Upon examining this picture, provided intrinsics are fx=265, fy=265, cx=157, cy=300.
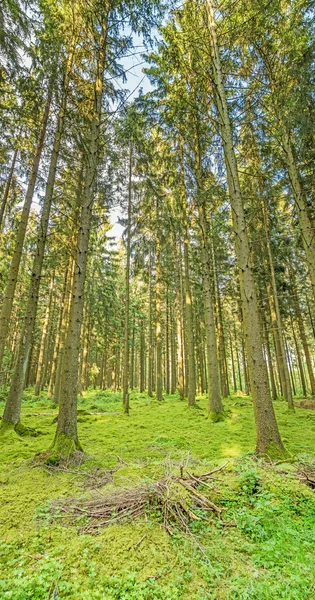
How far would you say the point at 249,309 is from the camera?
5395 mm

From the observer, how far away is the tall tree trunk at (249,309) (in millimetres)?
4781

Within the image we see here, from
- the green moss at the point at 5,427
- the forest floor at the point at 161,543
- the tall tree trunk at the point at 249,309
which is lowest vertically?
the forest floor at the point at 161,543

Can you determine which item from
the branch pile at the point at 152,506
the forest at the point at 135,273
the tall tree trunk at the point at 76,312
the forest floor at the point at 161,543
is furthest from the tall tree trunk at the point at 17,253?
the branch pile at the point at 152,506

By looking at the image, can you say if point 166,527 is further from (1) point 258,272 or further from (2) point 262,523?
(1) point 258,272

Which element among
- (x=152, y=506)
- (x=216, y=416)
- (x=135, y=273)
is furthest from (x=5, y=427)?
(x=135, y=273)

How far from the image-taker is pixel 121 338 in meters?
28.1

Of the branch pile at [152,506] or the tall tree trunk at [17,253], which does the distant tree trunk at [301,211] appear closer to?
the branch pile at [152,506]

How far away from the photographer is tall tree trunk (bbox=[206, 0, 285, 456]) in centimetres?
478

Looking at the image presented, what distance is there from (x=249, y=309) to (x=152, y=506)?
3.74m

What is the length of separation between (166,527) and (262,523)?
1.05m

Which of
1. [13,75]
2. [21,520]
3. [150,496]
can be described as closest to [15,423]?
[21,520]

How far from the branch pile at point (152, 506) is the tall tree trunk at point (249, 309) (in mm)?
1909

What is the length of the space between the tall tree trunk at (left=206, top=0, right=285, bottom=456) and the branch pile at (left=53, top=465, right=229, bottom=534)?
191 centimetres

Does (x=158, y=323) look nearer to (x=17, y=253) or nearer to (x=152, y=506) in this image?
(x=17, y=253)
